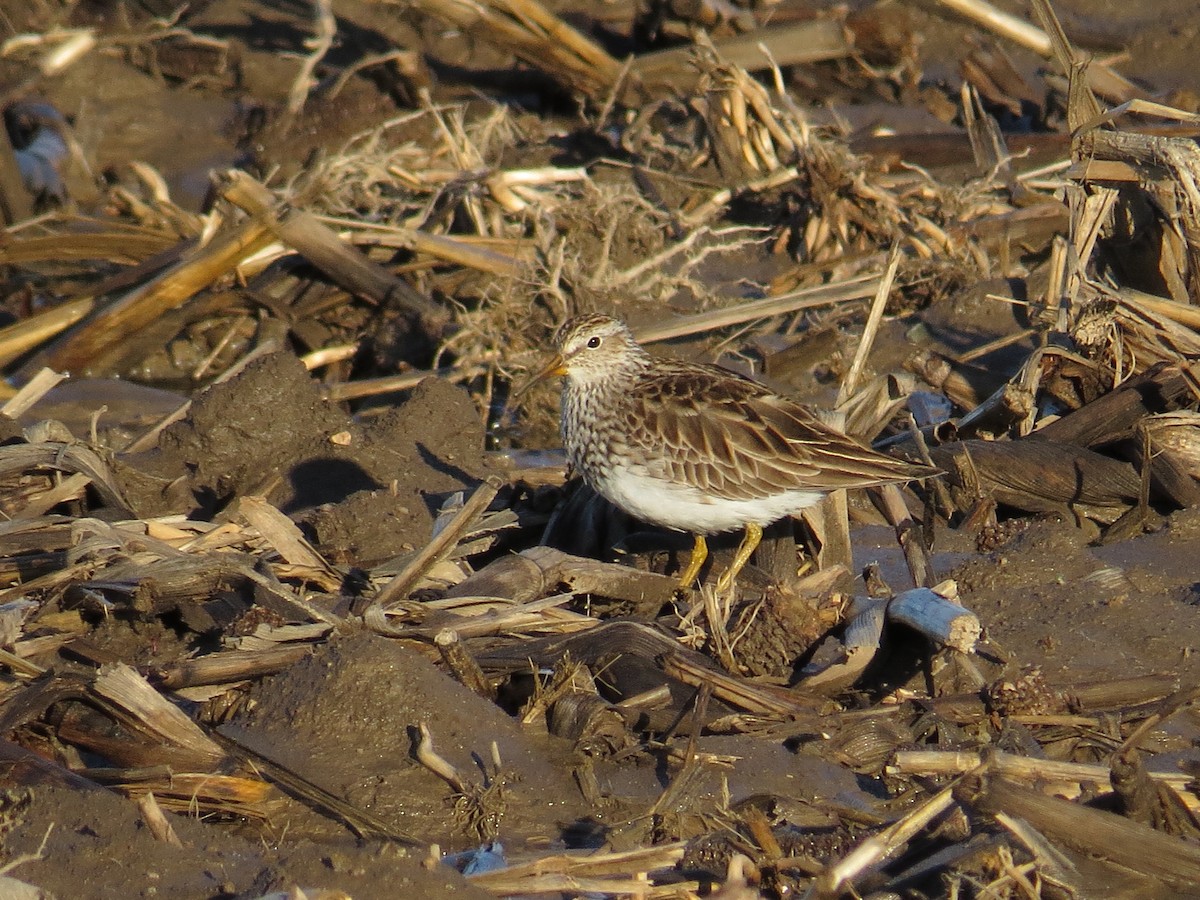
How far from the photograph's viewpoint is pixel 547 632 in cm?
566

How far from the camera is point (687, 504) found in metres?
6.26

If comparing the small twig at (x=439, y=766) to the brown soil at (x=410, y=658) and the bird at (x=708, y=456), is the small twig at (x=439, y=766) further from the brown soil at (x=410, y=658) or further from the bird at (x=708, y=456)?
the bird at (x=708, y=456)

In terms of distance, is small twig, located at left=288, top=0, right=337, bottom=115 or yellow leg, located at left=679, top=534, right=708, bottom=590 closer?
yellow leg, located at left=679, top=534, right=708, bottom=590

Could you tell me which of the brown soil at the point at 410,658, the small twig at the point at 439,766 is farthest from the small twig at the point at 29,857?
the small twig at the point at 439,766

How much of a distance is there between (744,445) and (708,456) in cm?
Answer: 16

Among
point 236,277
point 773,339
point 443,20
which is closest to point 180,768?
point 773,339

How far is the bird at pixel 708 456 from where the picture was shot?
→ 20.5 feet

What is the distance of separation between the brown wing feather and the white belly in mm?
42

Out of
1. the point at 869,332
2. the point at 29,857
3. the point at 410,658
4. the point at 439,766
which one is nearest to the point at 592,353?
the point at 869,332

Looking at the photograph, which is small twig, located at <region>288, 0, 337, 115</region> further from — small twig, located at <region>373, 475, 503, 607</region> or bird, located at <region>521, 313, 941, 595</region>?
small twig, located at <region>373, 475, 503, 607</region>

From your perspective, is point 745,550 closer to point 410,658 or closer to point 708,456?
point 708,456

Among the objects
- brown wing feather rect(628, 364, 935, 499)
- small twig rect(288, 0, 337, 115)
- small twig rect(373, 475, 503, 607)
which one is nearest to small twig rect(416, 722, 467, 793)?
small twig rect(373, 475, 503, 607)

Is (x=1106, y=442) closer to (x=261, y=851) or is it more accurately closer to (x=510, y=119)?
(x=261, y=851)

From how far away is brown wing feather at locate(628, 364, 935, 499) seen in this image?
6238mm
